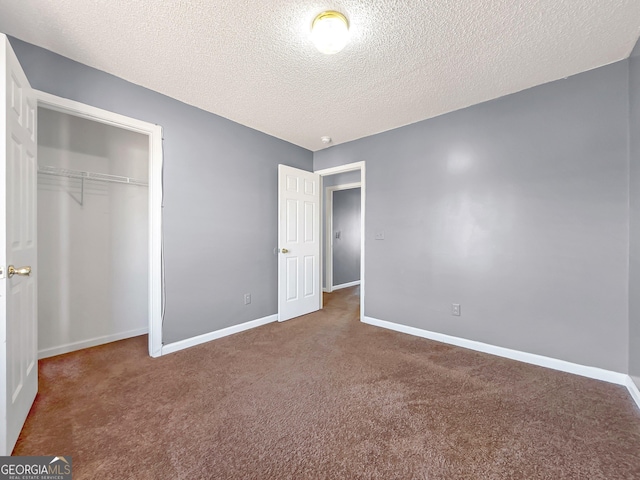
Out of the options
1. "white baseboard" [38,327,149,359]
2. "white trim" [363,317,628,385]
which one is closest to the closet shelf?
"white baseboard" [38,327,149,359]

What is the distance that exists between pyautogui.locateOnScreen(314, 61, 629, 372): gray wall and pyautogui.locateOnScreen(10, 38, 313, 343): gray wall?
5.15ft

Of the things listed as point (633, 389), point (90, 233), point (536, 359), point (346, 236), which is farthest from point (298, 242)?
point (633, 389)

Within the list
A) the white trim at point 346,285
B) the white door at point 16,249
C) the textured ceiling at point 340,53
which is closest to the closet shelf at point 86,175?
the white door at point 16,249

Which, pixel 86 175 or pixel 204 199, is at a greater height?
pixel 86 175

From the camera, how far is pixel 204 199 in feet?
9.46

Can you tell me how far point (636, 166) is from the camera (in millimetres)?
1908

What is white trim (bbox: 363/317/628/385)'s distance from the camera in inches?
82.3

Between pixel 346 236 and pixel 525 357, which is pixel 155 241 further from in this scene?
pixel 346 236

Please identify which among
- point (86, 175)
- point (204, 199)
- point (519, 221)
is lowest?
point (519, 221)

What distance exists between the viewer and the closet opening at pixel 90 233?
253 centimetres

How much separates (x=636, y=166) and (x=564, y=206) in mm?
473

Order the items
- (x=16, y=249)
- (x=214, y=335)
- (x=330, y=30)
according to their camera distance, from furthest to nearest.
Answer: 1. (x=214, y=335)
2. (x=330, y=30)
3. (x=16, y=249)

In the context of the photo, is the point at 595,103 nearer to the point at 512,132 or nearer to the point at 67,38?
the point at 512,132

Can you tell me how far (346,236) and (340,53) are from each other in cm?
433
